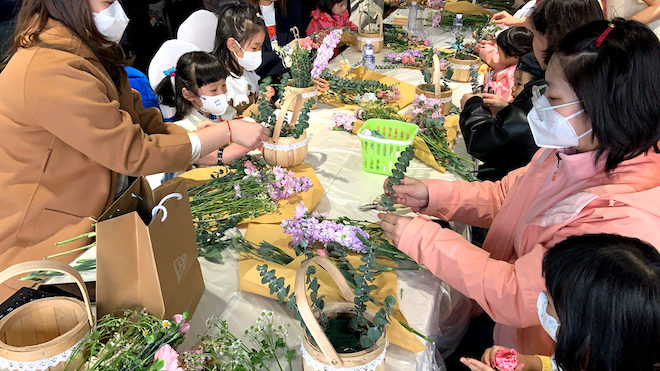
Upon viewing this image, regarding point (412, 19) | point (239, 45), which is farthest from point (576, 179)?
point (412, 19)

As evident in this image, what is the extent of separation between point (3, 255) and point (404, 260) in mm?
1269

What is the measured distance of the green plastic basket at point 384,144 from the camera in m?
1.82

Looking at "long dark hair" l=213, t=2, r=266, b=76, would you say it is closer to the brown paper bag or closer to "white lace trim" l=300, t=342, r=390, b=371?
the brown paper bag

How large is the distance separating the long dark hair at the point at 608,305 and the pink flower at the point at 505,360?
0.51 feet

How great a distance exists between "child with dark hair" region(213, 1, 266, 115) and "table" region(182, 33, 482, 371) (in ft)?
2.23

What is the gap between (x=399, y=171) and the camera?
1.15 m

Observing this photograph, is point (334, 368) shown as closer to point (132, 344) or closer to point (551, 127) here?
point (132, 344)

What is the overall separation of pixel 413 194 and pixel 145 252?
0.97 metres

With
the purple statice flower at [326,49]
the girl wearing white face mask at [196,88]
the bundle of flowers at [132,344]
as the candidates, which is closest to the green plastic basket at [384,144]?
the purple statice flower at [326,49]

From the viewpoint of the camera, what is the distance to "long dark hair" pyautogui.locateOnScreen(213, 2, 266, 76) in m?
2.81

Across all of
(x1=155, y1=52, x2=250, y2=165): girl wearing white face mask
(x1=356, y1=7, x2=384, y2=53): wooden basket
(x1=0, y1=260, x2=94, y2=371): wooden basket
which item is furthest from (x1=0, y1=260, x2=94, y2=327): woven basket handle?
(x1=356, y1=7, x2=384, y2=53): wooden basket

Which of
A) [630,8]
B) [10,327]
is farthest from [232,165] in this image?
[630,8]

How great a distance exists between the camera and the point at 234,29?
9.32 ft

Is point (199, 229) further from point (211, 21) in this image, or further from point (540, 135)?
point (211, 21)
